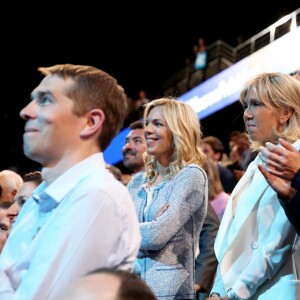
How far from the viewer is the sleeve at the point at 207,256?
15.2 feet

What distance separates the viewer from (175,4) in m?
18.5

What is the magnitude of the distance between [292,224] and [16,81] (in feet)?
48.0

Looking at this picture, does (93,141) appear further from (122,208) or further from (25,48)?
(25,48)

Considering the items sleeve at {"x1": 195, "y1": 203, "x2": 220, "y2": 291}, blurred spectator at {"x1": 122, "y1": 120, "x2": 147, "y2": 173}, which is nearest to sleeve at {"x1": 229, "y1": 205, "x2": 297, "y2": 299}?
sleeve at {"x1": 195, "y1": 203, "x2": 220, "y2": 291}

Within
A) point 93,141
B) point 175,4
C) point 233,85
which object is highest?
point 175,4

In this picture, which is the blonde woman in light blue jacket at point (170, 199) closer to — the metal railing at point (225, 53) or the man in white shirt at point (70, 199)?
the man in white shirt at point (70, 199)

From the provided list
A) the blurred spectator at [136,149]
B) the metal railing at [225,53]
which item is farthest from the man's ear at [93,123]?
Answer: the metal railing at [225,53]

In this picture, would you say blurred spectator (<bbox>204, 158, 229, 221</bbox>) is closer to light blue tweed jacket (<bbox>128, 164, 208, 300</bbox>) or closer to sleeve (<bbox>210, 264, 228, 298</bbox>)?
light blue tweed jacket (<bbox>128, 164, 208, 300</bbox>)

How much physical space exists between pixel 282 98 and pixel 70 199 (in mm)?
1688

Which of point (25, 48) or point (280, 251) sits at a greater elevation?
point (25, 48)

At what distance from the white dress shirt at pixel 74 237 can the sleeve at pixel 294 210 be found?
1.01 metres

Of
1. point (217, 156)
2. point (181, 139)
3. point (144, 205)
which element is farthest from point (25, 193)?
point (217, 156)

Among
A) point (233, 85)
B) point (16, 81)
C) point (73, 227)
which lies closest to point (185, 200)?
point (73, 227)

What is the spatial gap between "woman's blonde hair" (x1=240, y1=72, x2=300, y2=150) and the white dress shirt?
1.48 metres
